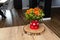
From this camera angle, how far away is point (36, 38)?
1481 millimetres

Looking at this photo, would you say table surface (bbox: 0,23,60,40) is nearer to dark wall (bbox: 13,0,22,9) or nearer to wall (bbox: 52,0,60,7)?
dark wall (bbox: 13,0,22,9)

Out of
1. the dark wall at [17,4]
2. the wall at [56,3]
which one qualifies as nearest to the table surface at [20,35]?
the dark wall at [17,4]

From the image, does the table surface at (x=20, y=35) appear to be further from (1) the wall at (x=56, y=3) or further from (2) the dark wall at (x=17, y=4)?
(1) the wall at (x=56, y=3)

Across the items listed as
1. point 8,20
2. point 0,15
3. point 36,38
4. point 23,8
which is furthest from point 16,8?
point 36,38

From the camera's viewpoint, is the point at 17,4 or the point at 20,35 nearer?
the point at 20,35

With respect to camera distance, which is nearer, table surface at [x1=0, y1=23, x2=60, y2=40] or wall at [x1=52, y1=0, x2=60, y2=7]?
table surface at [x1=0, y1=23, x2=60, y2=40]

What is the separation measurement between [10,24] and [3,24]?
0.69ft

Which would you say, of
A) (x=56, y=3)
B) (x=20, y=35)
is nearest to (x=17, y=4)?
(x=56, y=3)

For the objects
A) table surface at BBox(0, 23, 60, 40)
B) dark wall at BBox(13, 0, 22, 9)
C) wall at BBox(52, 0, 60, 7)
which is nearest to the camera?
table surface at BBox(0, 23, 60, 40)

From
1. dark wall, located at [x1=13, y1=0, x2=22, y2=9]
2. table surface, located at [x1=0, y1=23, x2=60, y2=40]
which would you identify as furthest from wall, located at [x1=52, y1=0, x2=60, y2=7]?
table surface, located at [x1=0, y1=23, x2=60, y2=40]

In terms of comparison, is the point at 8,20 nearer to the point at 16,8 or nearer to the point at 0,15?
the point at 0,15

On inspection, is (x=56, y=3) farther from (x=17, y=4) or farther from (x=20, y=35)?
(x=20, y=35)

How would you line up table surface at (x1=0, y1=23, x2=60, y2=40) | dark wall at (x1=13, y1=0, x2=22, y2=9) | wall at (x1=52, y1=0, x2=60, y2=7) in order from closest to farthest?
table surface at (x1=0, y1=23, x2=60, y2=40), dark wall at (x1=13, y1=0, x2=22, y2=9), wall at (x1=52, y1=0, x2=60, y2=7)

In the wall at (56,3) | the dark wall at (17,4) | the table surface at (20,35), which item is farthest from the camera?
the wall at (56,3)
